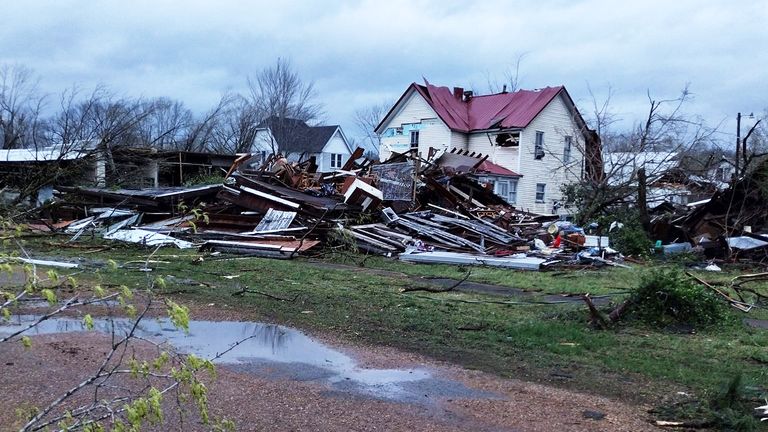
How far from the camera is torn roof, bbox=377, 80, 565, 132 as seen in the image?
35625 mm

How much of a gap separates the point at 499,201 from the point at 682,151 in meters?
6.91

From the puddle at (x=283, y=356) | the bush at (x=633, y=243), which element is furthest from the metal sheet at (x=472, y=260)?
the puddle at (x=283, y=356)

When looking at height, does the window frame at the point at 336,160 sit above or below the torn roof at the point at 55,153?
above

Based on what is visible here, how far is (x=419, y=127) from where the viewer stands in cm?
3794

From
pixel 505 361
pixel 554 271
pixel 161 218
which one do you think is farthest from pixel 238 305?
pixel 161 218

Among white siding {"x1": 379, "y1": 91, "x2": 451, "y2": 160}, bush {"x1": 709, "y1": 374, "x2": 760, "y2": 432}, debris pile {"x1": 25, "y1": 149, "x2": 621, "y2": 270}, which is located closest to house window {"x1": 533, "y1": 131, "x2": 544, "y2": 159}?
white siding {"x1": 379, "y1": 91, "x2": 451, "y2": 160}

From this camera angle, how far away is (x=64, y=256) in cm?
1523

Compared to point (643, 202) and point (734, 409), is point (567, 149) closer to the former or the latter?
point (643, 202)

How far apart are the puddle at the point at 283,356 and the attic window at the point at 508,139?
2934 cm

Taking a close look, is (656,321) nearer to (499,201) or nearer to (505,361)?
(505,361)

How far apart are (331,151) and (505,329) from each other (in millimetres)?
46623

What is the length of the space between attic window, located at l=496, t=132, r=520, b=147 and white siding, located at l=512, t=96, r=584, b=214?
52 cm

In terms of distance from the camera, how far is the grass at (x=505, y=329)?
6.24 metres

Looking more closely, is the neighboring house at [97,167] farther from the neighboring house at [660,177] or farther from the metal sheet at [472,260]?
the neighboring house at [660,177]
